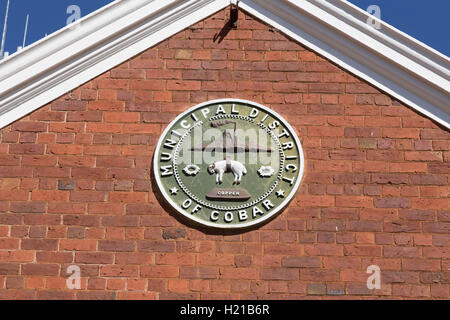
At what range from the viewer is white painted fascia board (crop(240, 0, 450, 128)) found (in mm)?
8633

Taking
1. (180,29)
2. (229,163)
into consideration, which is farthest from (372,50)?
(180,29)

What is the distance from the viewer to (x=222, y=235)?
809 centimetres

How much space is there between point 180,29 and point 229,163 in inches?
68.0

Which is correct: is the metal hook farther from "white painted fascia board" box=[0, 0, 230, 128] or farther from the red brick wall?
"white painted fascia board" box=[0, 0, 230, 128]

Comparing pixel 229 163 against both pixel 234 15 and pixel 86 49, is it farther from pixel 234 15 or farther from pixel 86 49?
pixel 86 49

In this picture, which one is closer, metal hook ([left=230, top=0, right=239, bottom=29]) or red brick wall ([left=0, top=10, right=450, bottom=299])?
red brick wall ([left=0, top=10, right=450, bottom=299])

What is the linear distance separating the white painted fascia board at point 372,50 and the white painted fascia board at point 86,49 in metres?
1.02

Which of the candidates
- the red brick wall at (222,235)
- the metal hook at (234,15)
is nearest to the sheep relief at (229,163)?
the red brick wall at (222,235)

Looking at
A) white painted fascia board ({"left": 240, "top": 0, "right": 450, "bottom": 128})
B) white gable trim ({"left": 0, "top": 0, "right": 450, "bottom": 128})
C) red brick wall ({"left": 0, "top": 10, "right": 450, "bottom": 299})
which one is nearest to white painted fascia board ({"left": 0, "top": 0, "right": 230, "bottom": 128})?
white gable trim ({"left": 0, "top": 0, "right": 450, "bottom": 128})

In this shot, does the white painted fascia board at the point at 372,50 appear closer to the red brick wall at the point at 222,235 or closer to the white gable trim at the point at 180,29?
the white gable trim at the point at 180,29

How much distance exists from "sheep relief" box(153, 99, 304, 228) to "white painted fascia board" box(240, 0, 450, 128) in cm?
105

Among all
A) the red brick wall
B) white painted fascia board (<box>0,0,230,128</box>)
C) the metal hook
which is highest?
the metal hook
